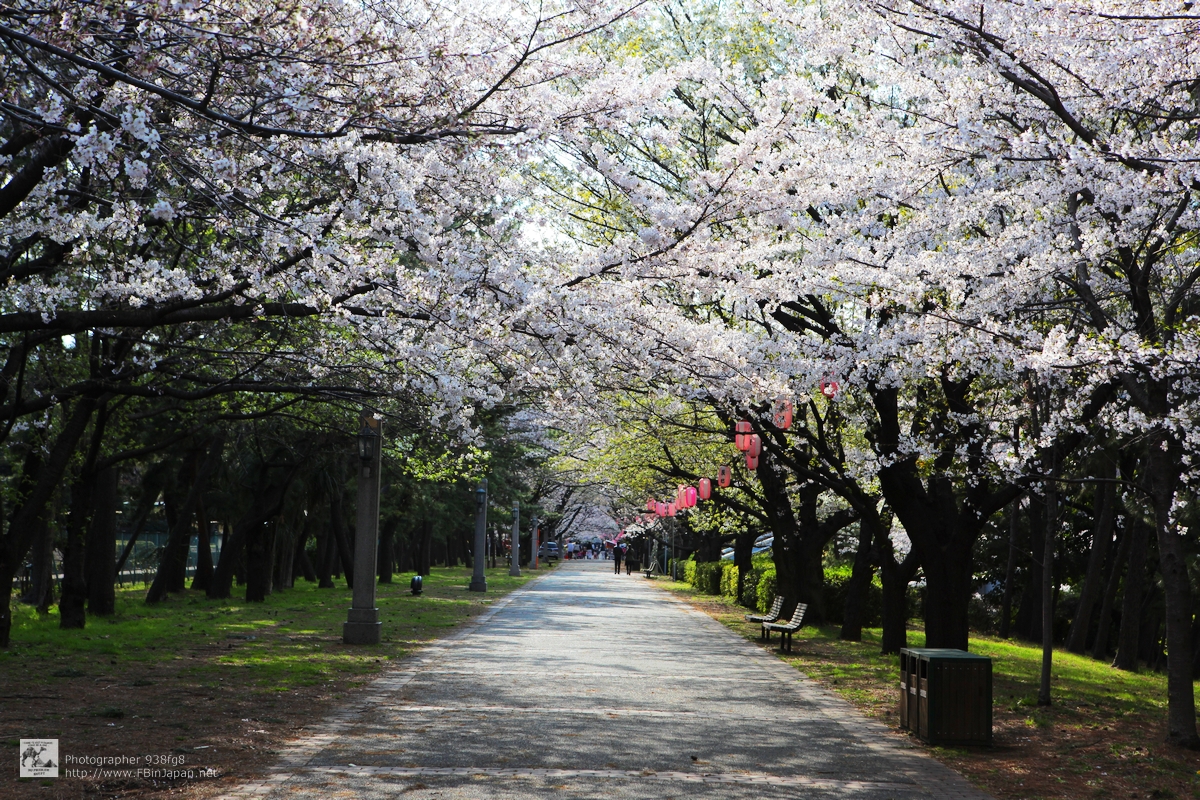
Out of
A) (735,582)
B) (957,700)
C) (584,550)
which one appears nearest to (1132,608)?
(957,700)

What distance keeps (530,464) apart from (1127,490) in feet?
90.3

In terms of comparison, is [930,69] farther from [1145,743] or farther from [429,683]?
[429,683]

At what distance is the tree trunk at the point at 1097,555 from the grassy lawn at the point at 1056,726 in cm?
310

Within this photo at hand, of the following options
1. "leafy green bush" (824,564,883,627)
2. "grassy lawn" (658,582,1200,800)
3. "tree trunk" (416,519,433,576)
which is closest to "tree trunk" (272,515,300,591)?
"tree trunk" (416,519,433,576)

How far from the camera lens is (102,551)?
21.3 metres

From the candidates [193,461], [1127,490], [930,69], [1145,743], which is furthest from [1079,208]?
[193,461]

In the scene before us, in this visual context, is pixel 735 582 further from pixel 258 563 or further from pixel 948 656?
pixel 948 656

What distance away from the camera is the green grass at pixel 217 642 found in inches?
519

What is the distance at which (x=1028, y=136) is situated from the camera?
29.2 ft

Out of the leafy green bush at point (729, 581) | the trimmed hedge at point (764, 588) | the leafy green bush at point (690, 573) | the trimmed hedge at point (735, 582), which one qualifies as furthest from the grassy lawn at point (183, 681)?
the leafy green bush at point (690, 573)

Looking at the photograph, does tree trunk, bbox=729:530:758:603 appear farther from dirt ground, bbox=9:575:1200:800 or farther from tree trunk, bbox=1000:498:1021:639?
dirt ground, bbox=9:575:1200:800

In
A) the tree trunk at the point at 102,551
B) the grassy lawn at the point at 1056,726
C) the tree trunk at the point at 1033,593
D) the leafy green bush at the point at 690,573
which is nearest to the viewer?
the grassy lawn at the point at 1056,726

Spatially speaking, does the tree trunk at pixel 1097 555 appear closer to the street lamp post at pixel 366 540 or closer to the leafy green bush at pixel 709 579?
the street lamp post at pixel 366 540

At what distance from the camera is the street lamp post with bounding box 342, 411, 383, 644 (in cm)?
1727
